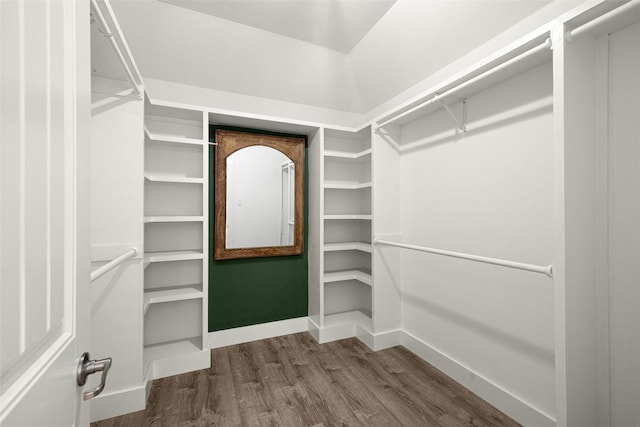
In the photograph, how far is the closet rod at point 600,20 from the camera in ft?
3.42

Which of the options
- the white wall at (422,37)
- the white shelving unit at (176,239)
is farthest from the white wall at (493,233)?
the white shelving unit at (176,239)

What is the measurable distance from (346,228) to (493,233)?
150cm

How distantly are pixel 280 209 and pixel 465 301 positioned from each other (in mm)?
1770

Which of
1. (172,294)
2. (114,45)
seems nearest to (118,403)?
(172,294)

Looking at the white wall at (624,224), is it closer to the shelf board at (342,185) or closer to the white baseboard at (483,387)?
the white baseboard at (483,387)

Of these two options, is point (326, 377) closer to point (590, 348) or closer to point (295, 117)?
point (590, 348)

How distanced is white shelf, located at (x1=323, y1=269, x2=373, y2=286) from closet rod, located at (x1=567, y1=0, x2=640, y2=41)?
2054mm

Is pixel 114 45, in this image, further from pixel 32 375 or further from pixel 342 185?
pixel 342 185

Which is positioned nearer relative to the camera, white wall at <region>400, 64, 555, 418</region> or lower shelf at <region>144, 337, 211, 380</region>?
Result: white wall at <region>400, 64, 555, 418</region>

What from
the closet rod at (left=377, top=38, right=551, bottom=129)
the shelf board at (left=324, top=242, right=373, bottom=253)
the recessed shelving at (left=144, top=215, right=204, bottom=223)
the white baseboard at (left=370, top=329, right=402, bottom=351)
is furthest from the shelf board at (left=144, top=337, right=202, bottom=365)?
the closet rod at (left=377, top=38, right=551, bottom=129)

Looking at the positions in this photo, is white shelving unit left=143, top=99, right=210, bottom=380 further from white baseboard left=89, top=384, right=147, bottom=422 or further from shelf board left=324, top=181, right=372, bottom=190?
shelf board left=324, top=181, right=372, bottom=190

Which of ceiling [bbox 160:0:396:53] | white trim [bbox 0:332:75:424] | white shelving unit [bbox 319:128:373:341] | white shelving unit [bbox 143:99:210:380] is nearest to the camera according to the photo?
white trim [bbox 0:332:75:424]

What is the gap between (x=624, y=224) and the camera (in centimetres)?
124

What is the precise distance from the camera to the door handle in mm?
613
